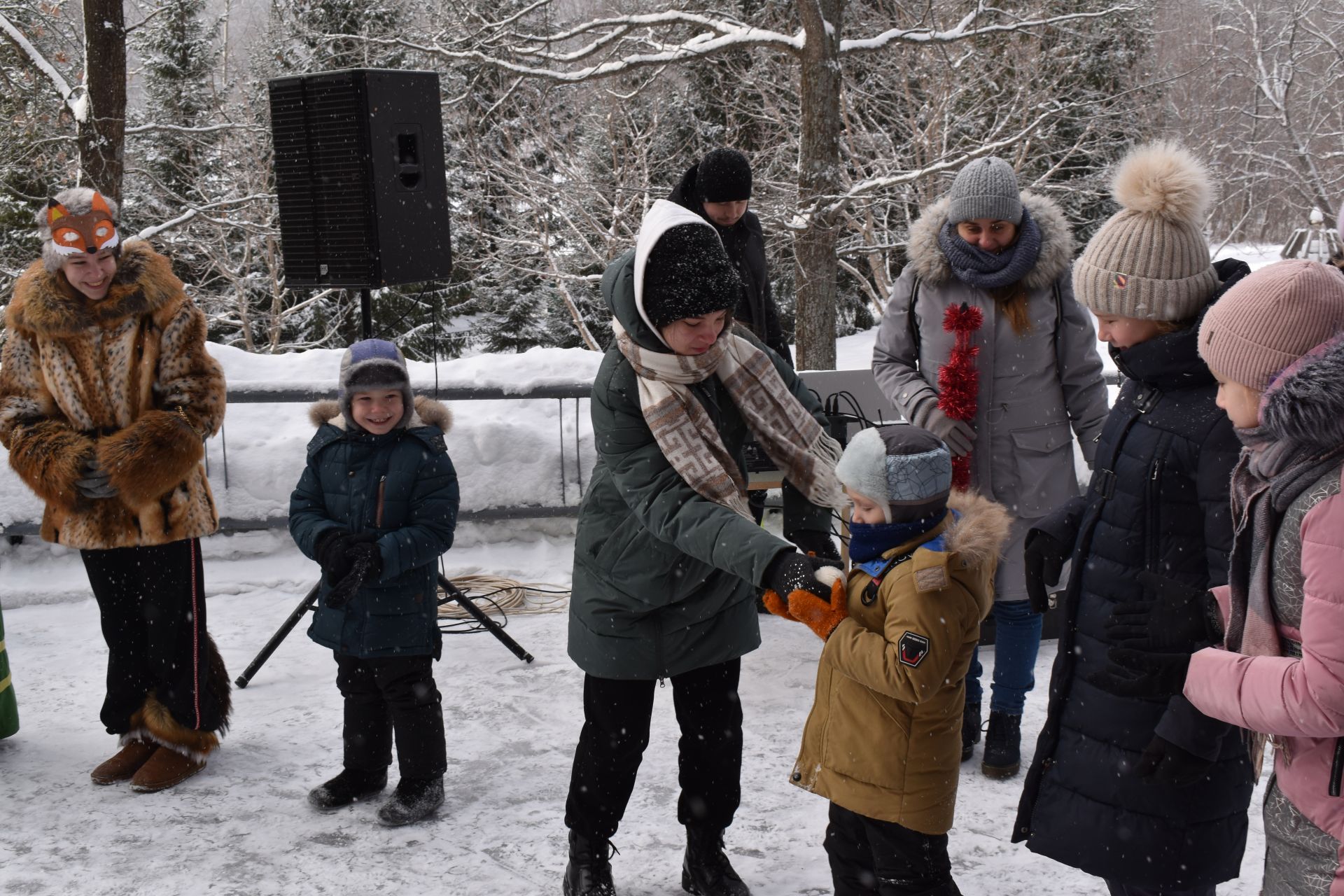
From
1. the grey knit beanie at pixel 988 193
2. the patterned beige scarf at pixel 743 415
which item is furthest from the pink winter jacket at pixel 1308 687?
the grey knit beanie at pixel 988 193

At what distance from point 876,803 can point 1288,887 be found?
78cm

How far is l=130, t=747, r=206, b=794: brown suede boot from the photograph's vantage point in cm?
366

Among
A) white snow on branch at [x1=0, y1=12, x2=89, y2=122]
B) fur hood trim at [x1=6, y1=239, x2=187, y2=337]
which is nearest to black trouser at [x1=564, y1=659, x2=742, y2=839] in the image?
fur hood trim at [x1=6, y1=239, x2=187, y2=337]

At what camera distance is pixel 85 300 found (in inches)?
139

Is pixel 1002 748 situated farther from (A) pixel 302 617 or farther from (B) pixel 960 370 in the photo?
(A) pixel 302 617

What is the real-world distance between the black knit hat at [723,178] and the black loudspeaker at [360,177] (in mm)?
1269

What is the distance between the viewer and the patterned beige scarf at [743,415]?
2514mm

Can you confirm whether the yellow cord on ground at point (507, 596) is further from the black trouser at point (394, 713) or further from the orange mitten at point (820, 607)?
the orange mitten at point (820, 607)

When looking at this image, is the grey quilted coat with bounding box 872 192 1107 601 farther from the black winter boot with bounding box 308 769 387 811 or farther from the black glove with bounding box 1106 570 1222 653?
the black winter boot with bounding box 308 769 387 811

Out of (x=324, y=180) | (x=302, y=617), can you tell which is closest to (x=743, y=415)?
(x=302, y=617)

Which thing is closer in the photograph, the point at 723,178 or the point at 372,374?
the point at 372,374

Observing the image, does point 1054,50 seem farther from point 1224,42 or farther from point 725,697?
point 1224,42

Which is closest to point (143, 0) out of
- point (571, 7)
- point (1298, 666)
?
point (571, 7)

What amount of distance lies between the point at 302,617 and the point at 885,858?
3.04 meters
